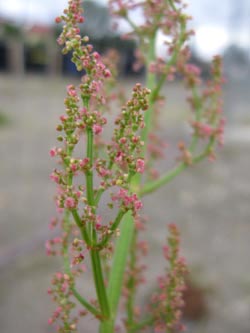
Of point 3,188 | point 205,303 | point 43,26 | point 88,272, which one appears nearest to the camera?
point 205,303

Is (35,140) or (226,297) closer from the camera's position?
(226,297)

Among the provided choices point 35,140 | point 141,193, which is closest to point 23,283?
point 141,193

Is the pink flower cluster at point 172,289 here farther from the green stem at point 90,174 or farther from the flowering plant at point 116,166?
the green stem at point 90,174

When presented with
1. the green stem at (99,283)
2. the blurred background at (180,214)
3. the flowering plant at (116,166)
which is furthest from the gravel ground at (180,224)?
the green stem at (99,283)

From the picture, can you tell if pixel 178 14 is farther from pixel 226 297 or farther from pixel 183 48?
pixel 226 297

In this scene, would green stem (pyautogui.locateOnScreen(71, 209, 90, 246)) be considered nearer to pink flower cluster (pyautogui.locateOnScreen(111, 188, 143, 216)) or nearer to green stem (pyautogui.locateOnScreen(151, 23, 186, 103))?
pink flower cluster (pyautogui.locateOnScreen(111, 188, 143, 216))
